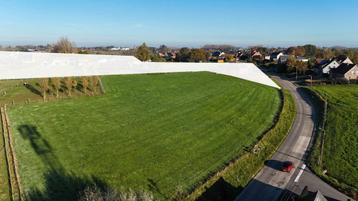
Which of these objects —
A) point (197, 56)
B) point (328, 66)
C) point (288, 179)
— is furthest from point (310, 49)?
point (288, 179)

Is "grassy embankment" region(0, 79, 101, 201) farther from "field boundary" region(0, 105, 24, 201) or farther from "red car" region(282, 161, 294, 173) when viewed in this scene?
"red car" region(282, 161, 294, 173)

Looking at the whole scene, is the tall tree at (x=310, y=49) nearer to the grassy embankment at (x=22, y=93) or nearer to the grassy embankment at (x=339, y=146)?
the grassy embankment at (x=339, y=146)

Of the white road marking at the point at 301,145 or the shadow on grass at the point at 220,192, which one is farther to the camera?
the white road marking at the point at 301,145

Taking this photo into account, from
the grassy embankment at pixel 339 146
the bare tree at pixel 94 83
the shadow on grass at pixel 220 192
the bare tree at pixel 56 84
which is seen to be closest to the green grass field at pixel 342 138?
the grassy embankment at pixel 339 146

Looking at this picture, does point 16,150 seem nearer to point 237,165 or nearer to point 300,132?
point 237,165

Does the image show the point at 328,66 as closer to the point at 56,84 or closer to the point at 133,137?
the point at 56,84
